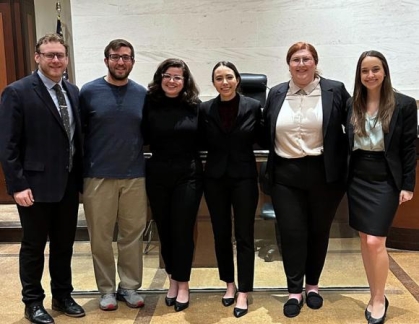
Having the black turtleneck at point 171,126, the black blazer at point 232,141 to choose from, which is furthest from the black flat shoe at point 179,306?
the black turtleneck at point 171,126

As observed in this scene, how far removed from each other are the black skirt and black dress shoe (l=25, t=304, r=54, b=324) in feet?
5.93

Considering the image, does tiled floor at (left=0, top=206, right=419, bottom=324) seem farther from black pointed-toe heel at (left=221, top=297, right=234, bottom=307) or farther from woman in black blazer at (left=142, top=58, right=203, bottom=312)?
woman in black blazer at (left=142, top=58, right=203, bottom=312)

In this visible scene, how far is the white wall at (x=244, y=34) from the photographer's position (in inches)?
197

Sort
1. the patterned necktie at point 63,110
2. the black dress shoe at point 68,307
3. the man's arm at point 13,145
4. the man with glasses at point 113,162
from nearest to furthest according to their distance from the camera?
the man's arm at point 13,145 → the patterned necktie at point 63,110 → the man with glasses at point 113,162 → the black dress shoe at point 68,307

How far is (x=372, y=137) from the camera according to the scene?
2.55 metres

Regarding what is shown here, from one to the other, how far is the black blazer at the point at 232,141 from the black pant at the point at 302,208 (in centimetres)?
20

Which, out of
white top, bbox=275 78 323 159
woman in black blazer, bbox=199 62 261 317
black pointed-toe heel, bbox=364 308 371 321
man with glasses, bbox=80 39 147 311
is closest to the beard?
man with glasses, bbox=80 39 147 311

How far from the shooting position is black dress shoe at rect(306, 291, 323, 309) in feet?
9.59

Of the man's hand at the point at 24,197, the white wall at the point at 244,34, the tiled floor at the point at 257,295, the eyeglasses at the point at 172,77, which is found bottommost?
the tiled floor at the point at 257,295

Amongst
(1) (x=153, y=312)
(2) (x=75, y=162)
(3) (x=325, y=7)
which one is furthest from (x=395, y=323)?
(3) (x=325, y=7)

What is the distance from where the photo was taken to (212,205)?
284 centimetres

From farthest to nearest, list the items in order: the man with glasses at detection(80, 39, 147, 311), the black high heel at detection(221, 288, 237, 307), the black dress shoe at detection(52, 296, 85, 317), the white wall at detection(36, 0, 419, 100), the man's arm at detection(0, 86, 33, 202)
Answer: the white wall at detection(36, 0, 419, 100)
the black high heel at detection(221, 288, 237, 307)
the black dress shoe at detection(52, 296, 85, 317)
the man with glasses at detection(80, 39, 147, 311)
the man's arm at detection(0, 86, 33, 202)

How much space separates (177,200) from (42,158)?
2.55 ft

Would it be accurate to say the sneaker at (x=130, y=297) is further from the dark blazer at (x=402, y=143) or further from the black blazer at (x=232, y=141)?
the dark blazer at (x=402, y=143)
